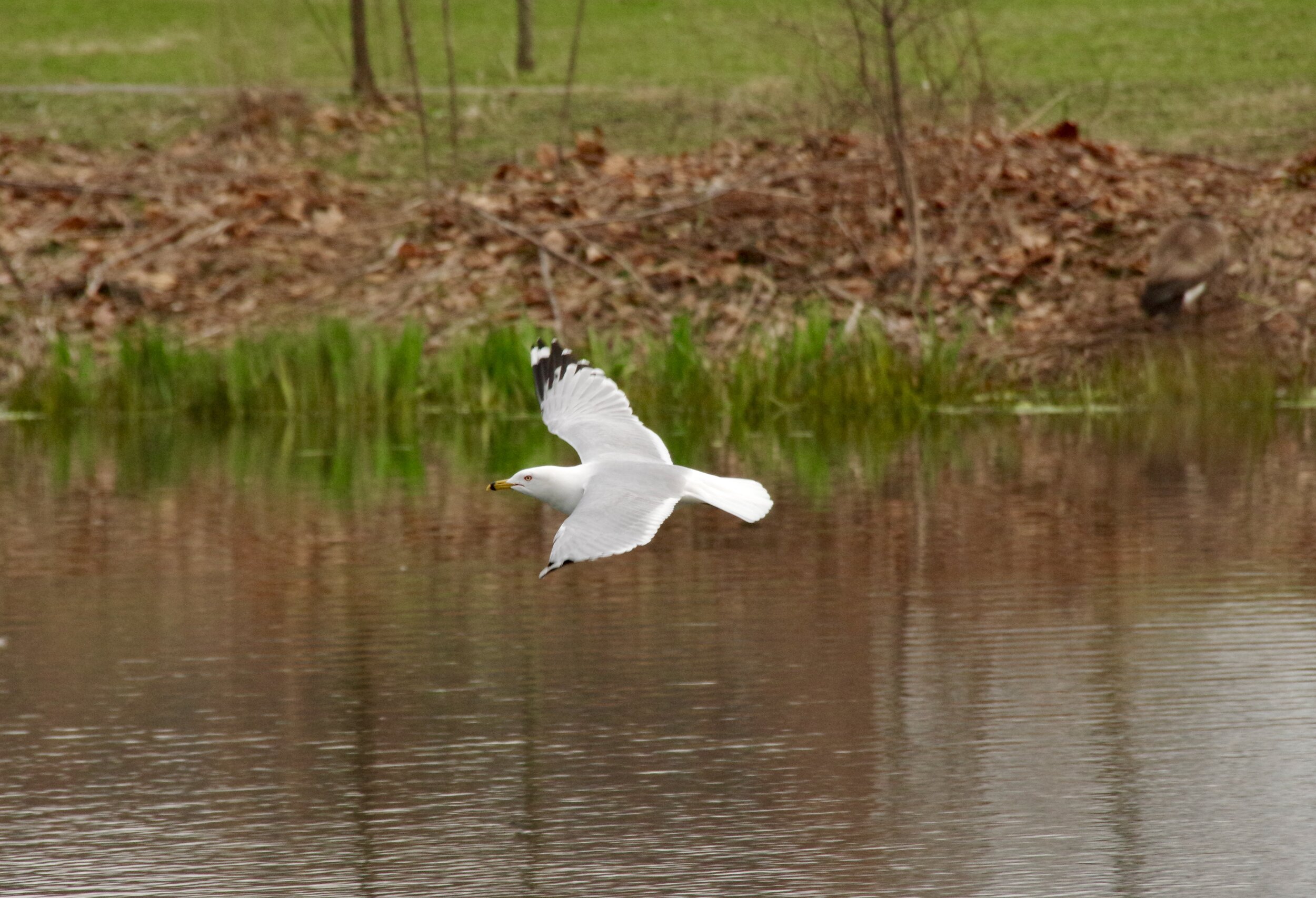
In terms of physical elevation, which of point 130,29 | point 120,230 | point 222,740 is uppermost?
point 130,29

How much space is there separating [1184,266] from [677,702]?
1146 centimetres

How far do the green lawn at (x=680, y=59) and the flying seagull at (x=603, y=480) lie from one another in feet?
32.4

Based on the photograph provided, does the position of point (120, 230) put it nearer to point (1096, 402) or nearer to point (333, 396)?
point (333, 396)

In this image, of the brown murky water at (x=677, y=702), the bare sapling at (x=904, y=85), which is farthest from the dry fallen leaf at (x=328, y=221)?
the brown murky water at (x=677, y=702)

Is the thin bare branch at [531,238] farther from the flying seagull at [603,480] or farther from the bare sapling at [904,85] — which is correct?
the flying seagull at [603,480]

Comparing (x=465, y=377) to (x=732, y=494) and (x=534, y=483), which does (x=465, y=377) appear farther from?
(x=732, y=494)

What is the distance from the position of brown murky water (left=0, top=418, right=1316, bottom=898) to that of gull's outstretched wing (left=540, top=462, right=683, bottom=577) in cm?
59

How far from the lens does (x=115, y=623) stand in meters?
8.73

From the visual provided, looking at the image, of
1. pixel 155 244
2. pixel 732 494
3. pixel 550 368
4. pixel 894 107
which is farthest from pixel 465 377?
pixel 732 494

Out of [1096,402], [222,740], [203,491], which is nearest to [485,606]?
[222,740]

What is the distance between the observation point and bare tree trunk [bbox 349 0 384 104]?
2825 centimetres

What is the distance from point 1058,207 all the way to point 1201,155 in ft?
8.02

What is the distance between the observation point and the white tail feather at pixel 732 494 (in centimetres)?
712

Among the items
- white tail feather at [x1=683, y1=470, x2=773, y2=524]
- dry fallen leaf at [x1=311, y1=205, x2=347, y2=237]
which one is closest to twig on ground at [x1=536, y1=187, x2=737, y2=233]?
dry fallen leaf at [x1=311, y1=205, x2=347, y2=237]
